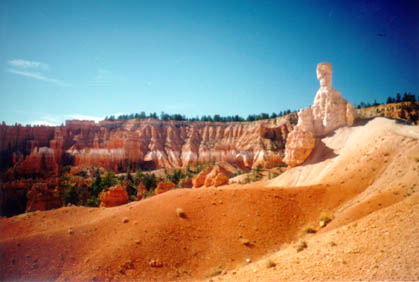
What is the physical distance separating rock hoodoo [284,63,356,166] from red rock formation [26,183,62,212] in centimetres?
2730

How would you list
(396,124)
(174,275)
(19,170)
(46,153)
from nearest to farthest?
(174,275), (396,124), (19,170), (46,153)

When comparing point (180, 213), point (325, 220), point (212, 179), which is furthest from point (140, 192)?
point (325, 220)

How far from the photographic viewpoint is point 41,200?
28.4m

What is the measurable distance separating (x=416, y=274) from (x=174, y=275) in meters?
8.93

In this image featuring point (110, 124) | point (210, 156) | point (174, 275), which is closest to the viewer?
point (174, 275)

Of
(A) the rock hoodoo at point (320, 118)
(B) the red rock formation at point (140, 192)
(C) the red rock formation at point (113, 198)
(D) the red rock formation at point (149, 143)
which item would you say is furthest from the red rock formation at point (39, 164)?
(A) the rock hoodoo at point (320, 118)

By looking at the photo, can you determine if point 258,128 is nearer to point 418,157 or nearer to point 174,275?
point 418,157

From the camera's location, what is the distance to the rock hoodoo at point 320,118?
24625 mm

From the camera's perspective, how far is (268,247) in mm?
12641

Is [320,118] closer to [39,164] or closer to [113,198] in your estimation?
[113,198]

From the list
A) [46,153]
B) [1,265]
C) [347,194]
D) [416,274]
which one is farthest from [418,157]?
[46,153]

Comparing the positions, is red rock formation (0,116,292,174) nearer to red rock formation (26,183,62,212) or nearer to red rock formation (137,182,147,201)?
red rock formation (137,182,147,201)

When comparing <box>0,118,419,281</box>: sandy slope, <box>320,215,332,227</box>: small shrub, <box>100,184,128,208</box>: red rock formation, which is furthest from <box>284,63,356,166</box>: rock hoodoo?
<box>100,184,128,208</box>: red rock formation

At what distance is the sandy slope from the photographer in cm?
760
